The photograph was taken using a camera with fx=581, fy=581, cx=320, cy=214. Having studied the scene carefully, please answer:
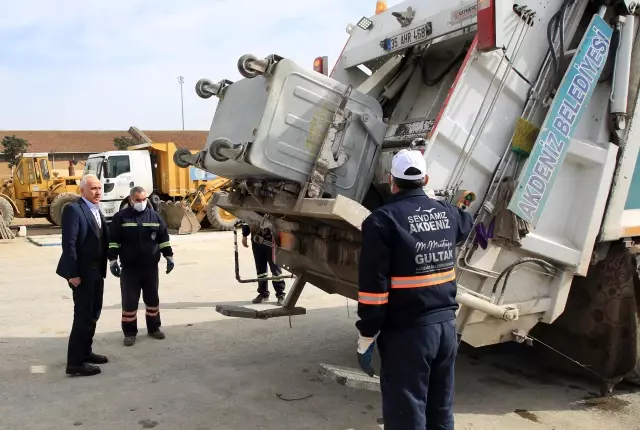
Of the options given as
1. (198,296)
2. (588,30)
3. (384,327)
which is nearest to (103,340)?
(198,296)

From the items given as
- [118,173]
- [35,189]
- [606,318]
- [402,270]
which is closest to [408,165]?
[402,270]

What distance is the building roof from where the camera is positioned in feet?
155

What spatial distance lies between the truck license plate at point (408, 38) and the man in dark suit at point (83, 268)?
260 centimetres

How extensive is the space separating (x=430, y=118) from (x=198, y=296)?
4755 millimetres

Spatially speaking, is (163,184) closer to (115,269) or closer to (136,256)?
(136,256)

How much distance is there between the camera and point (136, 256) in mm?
5586

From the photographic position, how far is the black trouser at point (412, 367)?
8.61 feet

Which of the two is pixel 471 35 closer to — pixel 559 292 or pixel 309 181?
pixel 309 181

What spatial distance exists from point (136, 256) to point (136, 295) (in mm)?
386

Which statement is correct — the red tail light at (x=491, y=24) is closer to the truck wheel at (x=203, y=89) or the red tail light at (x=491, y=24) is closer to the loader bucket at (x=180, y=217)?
the truck wheel at (x=203, y=89)

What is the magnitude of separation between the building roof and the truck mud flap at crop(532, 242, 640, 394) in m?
44.1

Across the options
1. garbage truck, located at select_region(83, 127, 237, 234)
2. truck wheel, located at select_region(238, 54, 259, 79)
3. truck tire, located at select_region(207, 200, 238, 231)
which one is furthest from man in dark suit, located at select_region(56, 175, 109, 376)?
truck tire, located at select_region(207, 200, 238, 231)

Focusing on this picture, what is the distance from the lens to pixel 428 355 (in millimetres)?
2650

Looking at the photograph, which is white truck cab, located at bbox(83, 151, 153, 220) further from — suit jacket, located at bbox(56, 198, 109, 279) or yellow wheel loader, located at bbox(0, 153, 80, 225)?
suit jacket, located at bbox(56, 198, 109, 279)
